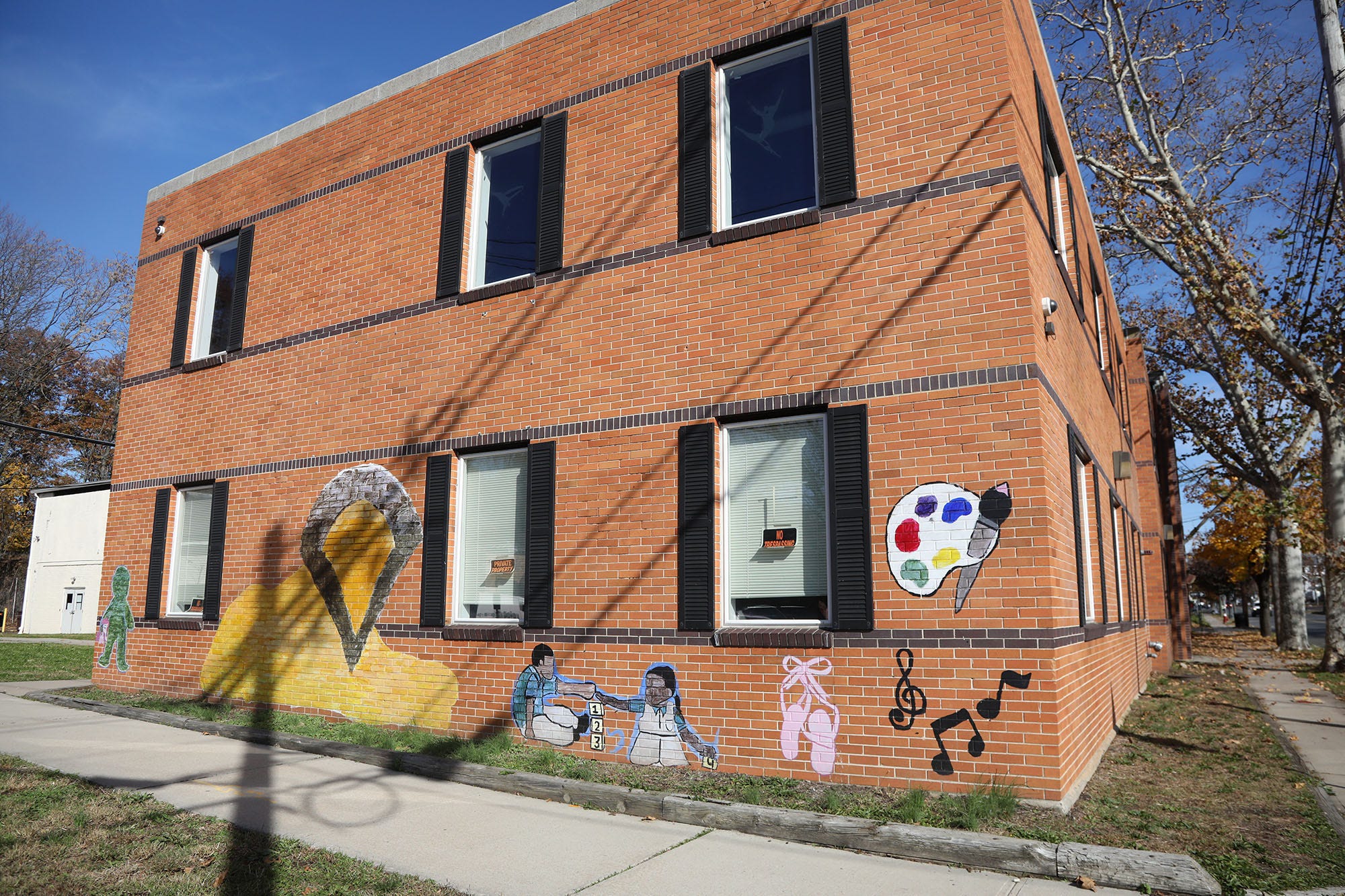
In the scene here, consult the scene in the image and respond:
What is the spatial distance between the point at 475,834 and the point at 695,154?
6.29 m

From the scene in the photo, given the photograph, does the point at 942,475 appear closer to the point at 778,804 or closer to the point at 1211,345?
the point at 778,804

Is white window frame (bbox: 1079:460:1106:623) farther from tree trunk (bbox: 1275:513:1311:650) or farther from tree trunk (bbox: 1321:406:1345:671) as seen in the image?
tree trunk (bbox: 1275:513:1311:650)

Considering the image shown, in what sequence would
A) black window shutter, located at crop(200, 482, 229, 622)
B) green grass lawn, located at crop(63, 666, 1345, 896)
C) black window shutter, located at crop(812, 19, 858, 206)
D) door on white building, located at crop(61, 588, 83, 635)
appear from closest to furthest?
green grass lawn, located at crop(63, 666, 1345, 896)
black window shutter, located at crop(812, 19, 858, 206)
black window shutter, located at crop(200, 482, 229, 622)
door on white building, located at crop(61, 588, 83, 635)

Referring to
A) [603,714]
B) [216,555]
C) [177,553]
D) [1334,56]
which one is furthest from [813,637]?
[177,553]

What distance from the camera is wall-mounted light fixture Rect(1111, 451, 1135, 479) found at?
13.6 m

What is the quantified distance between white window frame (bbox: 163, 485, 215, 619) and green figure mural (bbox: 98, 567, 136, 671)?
76 centimetres

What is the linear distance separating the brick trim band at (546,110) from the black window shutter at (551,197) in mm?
265

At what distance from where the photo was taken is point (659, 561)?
26.0ft

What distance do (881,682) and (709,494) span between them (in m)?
2.17

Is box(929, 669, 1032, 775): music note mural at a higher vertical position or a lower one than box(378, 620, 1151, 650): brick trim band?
lower

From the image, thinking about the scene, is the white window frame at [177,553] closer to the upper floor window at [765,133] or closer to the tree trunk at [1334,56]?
the upper floor window at [765,133]

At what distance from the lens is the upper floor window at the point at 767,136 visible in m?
8.22

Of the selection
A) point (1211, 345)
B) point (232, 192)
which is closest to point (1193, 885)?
point (232, 192)

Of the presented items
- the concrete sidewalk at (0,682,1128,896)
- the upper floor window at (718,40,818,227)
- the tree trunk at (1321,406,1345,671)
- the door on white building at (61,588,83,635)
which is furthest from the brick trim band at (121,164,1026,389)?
the door on white building at (61,588,83,635)
